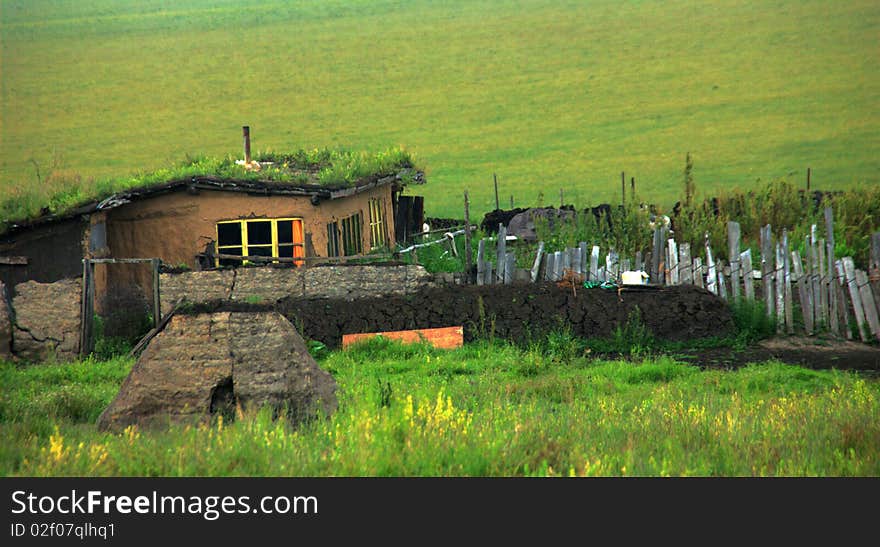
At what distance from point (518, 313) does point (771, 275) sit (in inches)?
157

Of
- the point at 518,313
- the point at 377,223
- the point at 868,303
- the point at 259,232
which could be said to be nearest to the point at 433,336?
the point at 518,313

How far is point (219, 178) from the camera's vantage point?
770 inches

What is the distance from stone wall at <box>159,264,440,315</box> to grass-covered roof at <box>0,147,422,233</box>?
2.61 m

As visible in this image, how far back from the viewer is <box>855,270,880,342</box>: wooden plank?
16.3 meters

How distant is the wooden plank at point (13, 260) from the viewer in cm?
1783

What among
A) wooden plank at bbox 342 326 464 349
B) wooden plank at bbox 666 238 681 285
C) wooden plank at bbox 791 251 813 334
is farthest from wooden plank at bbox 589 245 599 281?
wooden plank at bbox 791 251 813 334

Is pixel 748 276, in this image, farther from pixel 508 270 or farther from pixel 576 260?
pixel 508 270

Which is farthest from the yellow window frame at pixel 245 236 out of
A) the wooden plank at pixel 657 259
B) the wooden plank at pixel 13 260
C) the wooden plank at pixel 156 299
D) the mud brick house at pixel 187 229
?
the wooden plank at pixel 657 259

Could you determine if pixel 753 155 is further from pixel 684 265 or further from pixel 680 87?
pixel 684 265

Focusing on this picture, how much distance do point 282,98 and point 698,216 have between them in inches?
1613

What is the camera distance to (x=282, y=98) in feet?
199

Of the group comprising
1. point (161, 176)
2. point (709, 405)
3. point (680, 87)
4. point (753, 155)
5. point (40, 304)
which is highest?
point (680, 87)

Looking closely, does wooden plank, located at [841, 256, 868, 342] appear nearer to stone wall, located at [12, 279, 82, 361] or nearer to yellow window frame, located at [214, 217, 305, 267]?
yellow window frame, located at [214, 217, 305, 267]
